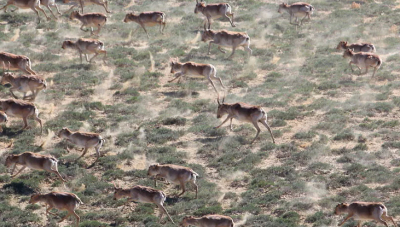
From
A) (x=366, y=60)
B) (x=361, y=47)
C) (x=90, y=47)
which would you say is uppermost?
(x=361, y=47)

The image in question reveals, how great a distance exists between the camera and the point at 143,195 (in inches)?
802

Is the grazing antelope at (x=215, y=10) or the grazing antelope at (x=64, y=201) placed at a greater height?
the grazing antelope at (x=215, y=10)

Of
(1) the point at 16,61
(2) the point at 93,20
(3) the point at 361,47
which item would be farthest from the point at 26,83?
(3) the point at 361,47

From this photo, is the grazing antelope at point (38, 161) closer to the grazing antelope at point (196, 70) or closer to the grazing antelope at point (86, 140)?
the grazing antelope at point (86, 140)

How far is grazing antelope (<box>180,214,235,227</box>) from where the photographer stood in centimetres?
1878

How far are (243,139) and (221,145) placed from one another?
1.01m

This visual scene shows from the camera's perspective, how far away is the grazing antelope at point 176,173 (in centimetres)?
Answer: 2127

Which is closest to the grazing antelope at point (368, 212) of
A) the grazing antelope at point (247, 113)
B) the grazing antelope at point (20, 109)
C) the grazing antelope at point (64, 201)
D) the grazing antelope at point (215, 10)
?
the grazing antelope at point (247, 113)

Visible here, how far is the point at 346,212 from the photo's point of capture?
19.4 meters

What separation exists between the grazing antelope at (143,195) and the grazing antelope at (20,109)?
18.6 ft

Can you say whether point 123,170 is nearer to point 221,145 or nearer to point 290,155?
point 221,145

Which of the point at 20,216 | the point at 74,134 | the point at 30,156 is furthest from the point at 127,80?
the point at 20,216

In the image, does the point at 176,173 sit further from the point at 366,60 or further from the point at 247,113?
the point at 366,60

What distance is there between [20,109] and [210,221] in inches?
358
